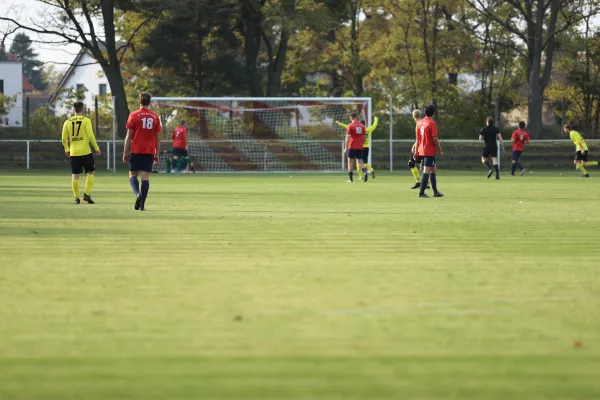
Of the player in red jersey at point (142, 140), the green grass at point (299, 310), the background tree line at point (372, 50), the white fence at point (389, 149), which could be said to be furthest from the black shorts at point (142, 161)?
the background tree line at point (372, 50)

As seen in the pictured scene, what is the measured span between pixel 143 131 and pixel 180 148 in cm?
2251

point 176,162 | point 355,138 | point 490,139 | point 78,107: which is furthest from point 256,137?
point 78,107

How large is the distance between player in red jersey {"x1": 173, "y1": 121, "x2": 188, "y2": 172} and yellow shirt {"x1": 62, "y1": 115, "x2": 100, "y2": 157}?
20.1 metres

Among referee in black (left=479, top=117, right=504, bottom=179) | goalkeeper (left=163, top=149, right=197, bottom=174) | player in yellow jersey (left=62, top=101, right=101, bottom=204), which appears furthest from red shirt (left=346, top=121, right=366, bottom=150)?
goalkeeper (left=163, top=149, right=197, bottom=174)

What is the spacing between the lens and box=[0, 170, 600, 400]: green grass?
17.8 feet

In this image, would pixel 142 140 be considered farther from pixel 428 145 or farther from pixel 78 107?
pixel 428 145

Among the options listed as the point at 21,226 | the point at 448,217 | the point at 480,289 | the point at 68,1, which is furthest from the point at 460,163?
the point at 480,289

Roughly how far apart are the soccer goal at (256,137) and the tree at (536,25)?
9263 millimetres

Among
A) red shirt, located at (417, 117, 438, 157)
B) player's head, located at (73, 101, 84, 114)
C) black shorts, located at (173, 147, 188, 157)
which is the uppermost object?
player's head, located at (73, 101, 84, 114)

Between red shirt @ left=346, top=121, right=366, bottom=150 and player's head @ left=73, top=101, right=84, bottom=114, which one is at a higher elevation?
player's head @ left=73, top=101, right=84, bottom=114

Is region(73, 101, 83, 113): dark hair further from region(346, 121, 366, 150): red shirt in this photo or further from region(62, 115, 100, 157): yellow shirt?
region(346, 121, 366, 150): red shirt

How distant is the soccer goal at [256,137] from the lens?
46.1 meters

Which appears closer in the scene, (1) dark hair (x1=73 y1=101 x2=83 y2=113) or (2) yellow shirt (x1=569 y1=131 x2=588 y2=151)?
(1) dark hair (x1=73 y1=101 x2=83 y2=113)

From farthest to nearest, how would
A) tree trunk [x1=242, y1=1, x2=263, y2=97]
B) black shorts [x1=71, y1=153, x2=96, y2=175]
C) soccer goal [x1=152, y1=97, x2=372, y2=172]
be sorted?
tree trunk [x1=242, y1=1, x2=263, y2=97] < soccer goal [x1=152, y1=97, x2=372, y2=172] < black shorts [x1=71, y1=153, x2=96, y2=175]
